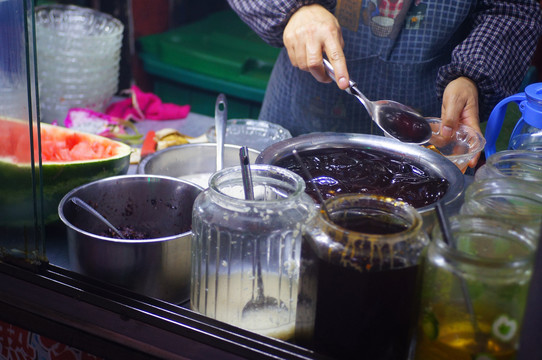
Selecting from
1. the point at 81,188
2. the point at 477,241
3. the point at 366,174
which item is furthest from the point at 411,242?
the point at 81,188

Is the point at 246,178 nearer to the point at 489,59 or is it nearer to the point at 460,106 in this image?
the point at 460,106

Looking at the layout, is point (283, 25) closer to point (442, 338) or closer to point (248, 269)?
point (248, 269)

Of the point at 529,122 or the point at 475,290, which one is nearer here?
the point at 475,290

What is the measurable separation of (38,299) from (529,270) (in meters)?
0.68

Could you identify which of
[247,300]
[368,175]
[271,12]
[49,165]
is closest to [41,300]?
[247,300]

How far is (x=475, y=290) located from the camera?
2.26 feet

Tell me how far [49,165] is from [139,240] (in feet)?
1.41

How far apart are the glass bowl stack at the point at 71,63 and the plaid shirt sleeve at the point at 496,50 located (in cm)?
109

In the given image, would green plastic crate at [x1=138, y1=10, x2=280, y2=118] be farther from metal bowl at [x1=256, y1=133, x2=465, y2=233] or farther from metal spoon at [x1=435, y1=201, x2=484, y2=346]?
metal spoon at [x1=435, y1=201, x2=484, y2=346]

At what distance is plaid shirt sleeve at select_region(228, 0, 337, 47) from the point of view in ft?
5.30

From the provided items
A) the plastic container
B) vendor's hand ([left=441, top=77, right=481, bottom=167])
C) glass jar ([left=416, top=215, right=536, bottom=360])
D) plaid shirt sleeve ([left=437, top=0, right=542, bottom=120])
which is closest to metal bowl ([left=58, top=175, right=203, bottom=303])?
glass jar ([left=416, top=215, right=536, bottom=360])

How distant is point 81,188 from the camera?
113 centimetres

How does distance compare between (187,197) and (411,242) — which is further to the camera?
(187,197)

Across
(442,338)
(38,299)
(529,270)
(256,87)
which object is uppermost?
(529,270)
